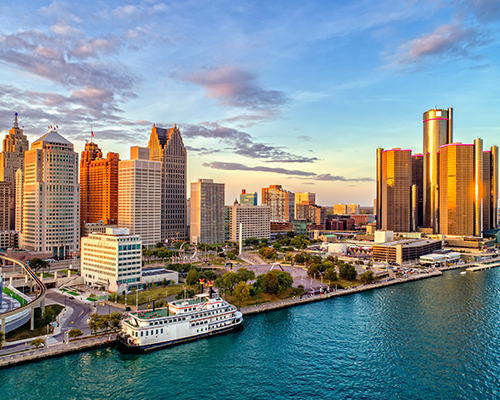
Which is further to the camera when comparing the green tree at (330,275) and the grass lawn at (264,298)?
the green tree at (330,275)

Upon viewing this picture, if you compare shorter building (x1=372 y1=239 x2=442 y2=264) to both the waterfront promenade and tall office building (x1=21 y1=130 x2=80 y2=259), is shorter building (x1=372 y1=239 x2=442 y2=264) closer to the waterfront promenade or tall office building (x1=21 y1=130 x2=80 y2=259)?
tall office building (x1=21 y1=130 x2=80 y2=259)

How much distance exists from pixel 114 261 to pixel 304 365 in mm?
68119

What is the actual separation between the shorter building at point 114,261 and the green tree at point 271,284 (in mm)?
38752

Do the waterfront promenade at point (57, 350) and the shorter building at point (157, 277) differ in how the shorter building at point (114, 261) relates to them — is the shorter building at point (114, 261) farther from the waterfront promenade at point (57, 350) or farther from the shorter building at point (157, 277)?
the waterfront promenade at point (57, 350)

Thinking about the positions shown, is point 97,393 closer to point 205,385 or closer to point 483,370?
point 205,385

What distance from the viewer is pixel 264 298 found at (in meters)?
110

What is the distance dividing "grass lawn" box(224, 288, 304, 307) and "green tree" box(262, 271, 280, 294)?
156 centimetres

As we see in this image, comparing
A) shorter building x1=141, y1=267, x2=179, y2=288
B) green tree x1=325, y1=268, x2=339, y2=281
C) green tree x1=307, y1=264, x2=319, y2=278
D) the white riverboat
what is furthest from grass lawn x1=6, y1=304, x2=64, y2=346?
green tree x1=325, y1=268, x2=339, y2=281

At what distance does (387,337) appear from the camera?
8112cm

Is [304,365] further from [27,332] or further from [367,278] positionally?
[367,278]

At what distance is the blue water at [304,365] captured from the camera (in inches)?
2302

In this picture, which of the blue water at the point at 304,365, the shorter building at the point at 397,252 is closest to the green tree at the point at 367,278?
the blue water at the point at 304,365

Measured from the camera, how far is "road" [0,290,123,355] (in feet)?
234

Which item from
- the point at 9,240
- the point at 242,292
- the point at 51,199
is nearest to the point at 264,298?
the point at 242,292
